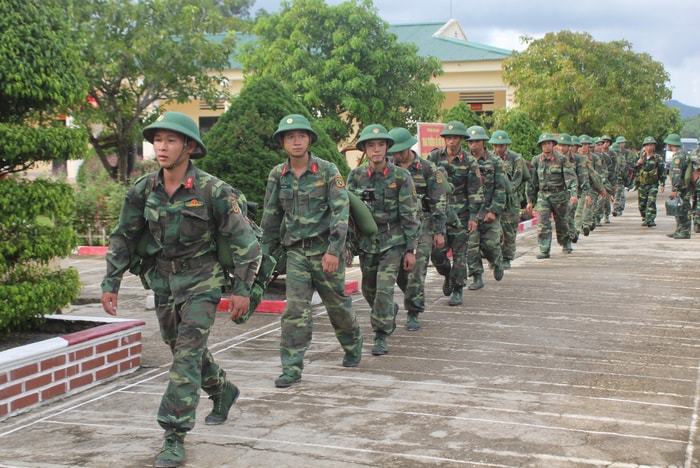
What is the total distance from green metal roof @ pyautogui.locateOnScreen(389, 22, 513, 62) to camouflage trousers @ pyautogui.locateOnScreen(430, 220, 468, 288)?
25.1 metres

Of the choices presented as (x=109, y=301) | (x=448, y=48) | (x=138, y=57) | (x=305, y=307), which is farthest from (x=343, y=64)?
(x=109, y=301)

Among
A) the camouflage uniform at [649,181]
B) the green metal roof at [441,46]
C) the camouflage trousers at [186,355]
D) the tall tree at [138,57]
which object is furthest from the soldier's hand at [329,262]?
the green metal roof at [441,46]

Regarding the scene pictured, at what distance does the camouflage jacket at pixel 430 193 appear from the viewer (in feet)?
27.9

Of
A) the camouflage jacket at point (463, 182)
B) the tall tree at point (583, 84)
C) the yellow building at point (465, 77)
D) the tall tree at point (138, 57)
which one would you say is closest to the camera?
the camouflage jacket at point (463, 182)

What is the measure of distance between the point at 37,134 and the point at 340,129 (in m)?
17.6

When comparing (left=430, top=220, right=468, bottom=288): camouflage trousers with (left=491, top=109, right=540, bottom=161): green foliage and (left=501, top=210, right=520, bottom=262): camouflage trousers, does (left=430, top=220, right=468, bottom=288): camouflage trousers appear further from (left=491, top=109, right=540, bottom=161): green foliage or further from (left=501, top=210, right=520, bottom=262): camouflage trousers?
(left=491, top=109, right=540, bottom=161): green foliage

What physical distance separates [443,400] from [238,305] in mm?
1731

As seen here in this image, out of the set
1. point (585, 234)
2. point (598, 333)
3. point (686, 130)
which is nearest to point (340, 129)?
point (585, 234)

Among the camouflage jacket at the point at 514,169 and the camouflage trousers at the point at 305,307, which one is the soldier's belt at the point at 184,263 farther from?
the camouflage jacket at the point at 514,169

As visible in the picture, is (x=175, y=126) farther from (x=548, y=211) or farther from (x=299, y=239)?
(x=548, y=211)

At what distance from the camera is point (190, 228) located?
16.3 ft

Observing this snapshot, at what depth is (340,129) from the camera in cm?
2384

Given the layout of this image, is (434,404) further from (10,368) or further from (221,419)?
(10,368)

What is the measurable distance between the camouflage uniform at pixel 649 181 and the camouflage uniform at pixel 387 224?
1302cm
